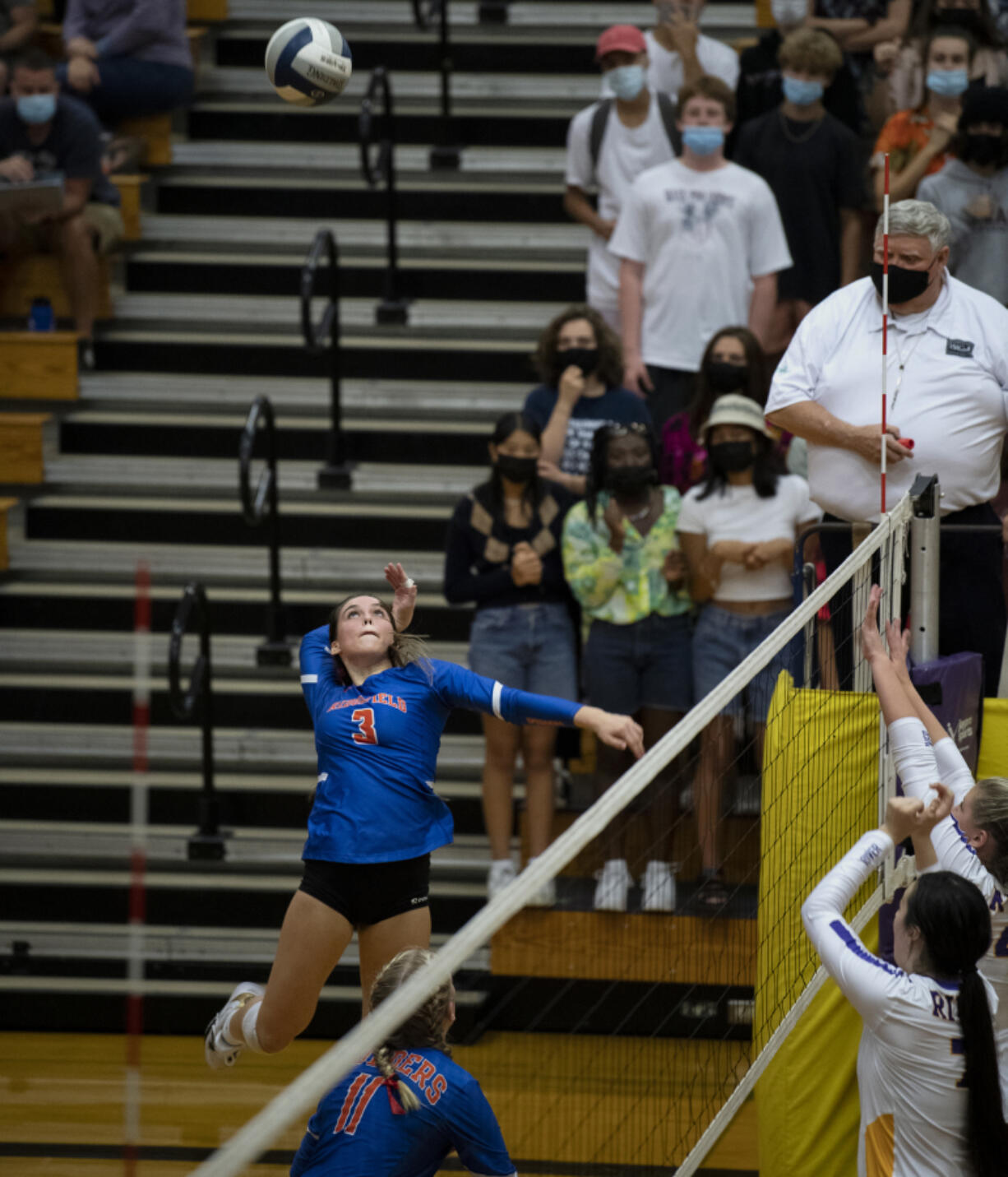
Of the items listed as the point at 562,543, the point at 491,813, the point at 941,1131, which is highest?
the point at 562,543

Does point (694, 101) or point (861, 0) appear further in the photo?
point (861, 0)

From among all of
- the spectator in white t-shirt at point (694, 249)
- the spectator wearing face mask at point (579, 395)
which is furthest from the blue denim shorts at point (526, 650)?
the spectator in white t-shirt at point (694, 249)

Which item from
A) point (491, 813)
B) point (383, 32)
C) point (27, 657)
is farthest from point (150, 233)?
point (491, 813)

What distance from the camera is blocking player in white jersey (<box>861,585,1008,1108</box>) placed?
4336 mm

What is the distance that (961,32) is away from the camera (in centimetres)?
821

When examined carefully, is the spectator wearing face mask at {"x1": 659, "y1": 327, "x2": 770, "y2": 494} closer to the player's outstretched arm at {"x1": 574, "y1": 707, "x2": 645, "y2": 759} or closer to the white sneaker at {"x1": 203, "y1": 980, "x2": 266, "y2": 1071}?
the player's outstretched arm at {"x1": 574, "y1": 707, "x2": 645, "y2": 759}

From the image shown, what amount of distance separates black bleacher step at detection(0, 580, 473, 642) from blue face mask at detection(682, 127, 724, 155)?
2.44 meters

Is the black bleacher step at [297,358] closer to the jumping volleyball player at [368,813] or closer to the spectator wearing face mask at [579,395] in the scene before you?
the spectator wearing face mask at [579,395]

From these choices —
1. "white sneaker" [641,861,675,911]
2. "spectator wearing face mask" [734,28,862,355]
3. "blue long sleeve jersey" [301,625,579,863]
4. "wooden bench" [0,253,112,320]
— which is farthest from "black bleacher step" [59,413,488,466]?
"blue long sleeve jersey" [301,625,579,863]

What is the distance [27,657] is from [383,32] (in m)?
4.83

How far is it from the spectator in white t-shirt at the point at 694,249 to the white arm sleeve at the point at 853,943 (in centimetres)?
406

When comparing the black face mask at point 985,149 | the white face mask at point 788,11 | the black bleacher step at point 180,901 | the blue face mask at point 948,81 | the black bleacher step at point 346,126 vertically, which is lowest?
the black bleacher step at point 180,901

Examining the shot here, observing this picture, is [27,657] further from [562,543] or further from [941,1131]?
[941,1131]

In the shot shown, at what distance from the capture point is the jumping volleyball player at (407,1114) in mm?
4121
